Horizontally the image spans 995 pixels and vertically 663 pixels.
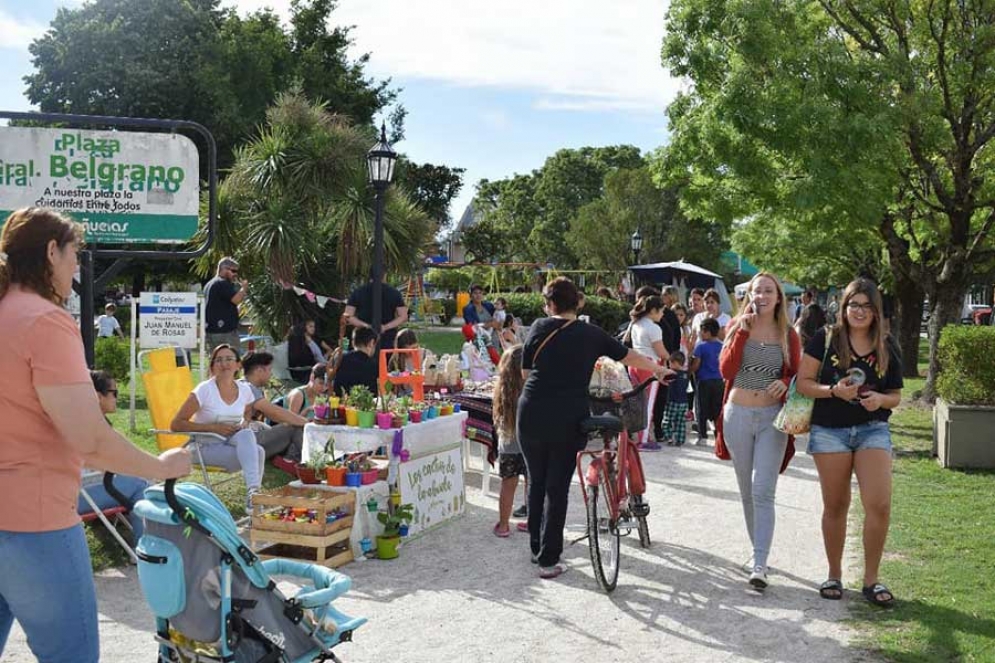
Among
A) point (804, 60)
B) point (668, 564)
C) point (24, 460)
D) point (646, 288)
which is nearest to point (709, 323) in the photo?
point (646, 288)

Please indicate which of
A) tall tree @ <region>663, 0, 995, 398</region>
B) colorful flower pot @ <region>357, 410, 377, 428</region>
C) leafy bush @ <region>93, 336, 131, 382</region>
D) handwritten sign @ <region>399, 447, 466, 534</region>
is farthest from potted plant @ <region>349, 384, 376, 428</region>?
leafy bush @ <region>93, 336, 131, 382</region>

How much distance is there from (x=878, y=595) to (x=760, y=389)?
136 centimetres

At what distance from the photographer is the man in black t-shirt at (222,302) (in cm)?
1211

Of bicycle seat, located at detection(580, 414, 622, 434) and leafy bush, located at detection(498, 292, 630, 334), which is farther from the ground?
Result: leafy bush, located at detection(498, 292, 630, 334)

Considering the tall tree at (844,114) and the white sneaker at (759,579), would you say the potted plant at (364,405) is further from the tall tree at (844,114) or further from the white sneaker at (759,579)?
the tall tree at (844,114)

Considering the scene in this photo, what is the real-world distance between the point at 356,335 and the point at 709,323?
184 inches

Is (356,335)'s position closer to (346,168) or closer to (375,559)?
(375,559)

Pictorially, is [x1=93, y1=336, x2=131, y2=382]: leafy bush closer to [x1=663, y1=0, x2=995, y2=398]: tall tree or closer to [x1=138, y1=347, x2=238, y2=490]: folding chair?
[x1=138, y1=347, x2=238, y2=490]: folding chair

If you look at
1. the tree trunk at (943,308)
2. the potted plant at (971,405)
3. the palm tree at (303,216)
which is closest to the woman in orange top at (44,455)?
the potted plant at (971,405)

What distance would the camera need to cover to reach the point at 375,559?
6.86 m

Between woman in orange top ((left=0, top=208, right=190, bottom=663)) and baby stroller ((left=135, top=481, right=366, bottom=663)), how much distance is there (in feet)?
1.36

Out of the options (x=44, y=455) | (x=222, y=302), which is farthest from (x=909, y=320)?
(x=44, y=455)

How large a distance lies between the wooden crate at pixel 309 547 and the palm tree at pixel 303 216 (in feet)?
39.4

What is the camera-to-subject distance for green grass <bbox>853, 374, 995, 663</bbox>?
516cm
